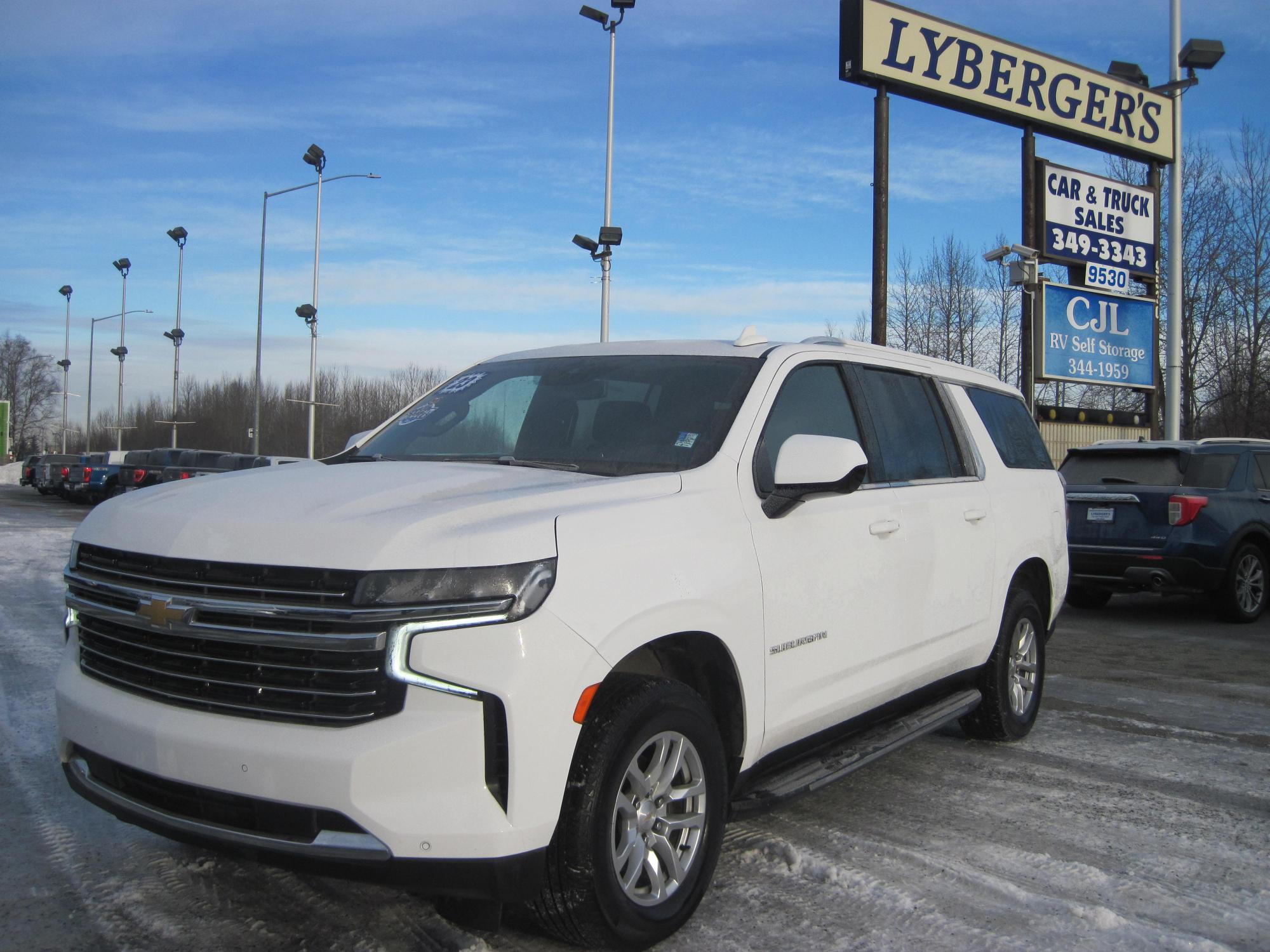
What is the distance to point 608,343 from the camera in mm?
4723

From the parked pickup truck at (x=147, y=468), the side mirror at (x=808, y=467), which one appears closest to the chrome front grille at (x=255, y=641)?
the side mirror at (x=808, y=467)

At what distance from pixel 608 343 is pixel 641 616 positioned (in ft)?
6.32

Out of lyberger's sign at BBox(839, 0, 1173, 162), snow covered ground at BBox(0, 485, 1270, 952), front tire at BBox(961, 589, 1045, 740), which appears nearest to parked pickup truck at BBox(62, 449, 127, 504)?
lyberger's sign at BBox(839, 0, 1173, 162)

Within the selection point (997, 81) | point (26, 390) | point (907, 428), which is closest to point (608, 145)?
point (997, 81)

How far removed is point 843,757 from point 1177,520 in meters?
7.50

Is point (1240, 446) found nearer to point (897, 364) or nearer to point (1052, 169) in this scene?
point (897, 364)

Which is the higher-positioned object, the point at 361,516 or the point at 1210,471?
the point at 1210,471

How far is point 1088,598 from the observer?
39.3ft

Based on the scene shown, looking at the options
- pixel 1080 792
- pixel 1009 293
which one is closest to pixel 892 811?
pixel 1080 792

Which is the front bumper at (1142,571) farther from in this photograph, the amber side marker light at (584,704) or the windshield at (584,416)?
the amber side marker light at (584,704)

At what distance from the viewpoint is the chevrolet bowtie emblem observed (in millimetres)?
2887

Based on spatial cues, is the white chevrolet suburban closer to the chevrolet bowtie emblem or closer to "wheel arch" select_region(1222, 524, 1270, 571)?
the chevrolet bowtie emblem

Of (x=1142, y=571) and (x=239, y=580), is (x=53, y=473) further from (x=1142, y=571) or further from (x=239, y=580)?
(x=239, y=580)

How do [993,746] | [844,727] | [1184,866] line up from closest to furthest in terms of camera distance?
1. [1184,866]
2. [844,727]
3. [993,746]
